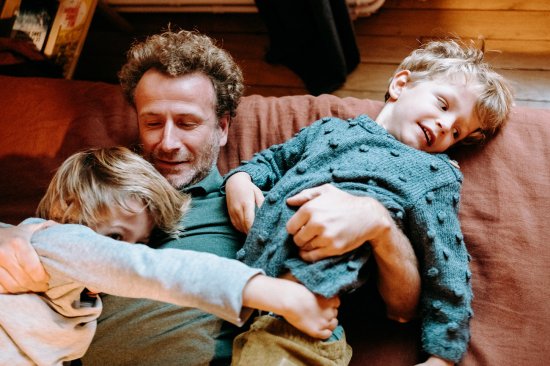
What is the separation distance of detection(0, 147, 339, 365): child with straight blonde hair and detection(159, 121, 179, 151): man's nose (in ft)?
→ 0.33

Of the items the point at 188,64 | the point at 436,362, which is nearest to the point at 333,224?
the point at 436,362

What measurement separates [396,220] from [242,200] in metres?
0.39

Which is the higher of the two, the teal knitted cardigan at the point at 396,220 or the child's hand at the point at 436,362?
the teal knitted cardigan at the point at 396,220

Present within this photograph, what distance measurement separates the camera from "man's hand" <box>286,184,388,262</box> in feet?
3.35

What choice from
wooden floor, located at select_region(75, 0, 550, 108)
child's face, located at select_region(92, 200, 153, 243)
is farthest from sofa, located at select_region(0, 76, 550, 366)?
wooden floor, located at select_region(75, 0, 550, 108)

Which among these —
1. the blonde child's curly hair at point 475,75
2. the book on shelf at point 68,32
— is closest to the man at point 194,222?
the blonde child's curly hair at point 475,75

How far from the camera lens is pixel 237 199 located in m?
1.29

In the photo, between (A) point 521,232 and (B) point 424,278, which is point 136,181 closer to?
(B) point 424,278

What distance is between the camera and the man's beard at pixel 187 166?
1398 mm

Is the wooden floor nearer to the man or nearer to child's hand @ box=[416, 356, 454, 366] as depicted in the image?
the man

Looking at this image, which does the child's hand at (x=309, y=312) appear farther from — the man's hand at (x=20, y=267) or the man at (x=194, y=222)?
the man's hand at (x=20, y=267)

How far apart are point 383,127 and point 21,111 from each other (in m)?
1.21

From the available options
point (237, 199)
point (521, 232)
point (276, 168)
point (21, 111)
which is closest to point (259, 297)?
point (237, 199)

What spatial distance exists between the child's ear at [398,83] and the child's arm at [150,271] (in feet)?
2.42
